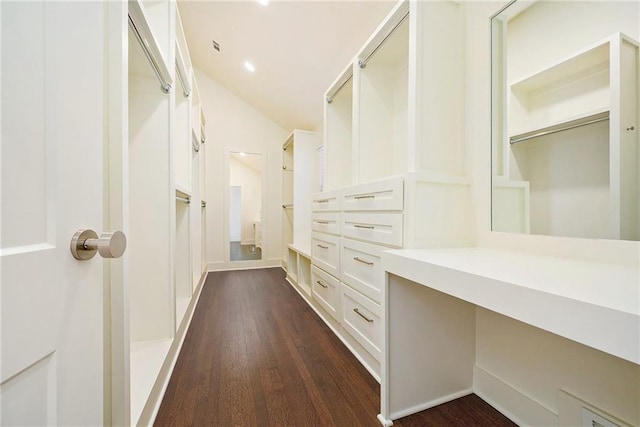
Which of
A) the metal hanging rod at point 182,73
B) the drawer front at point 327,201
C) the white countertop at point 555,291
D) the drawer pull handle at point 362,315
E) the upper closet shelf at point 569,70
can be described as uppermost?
the metal hanging rod at point 182,73

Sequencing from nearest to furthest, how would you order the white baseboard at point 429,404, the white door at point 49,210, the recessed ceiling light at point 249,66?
the white door at point 49,210
the white baseboard at point 429,404
the recessed ceiling light at point 249,66

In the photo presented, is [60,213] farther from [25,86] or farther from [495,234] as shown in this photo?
[495,234]

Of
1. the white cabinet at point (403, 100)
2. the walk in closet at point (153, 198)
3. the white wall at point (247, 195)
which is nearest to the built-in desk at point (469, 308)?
the white cabinet at point (403, 100)

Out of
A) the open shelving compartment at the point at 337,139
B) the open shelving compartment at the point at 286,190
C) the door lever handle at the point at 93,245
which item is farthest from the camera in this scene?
the open shelving compartment at the point at 286,190

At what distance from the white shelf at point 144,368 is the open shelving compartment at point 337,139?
1622 mm

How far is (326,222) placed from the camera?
209 centimetres

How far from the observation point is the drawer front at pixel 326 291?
1850 mm

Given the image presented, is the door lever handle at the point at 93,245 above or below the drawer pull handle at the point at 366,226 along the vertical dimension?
above

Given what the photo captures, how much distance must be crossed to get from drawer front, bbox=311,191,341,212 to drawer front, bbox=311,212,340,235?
0.04 metres

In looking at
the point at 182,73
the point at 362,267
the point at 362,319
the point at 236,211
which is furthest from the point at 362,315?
the point at 236,211

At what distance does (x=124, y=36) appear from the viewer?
2.77 ft

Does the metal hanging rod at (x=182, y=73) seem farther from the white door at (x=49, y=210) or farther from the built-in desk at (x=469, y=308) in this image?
the built-in desk at (x=469, y=308)

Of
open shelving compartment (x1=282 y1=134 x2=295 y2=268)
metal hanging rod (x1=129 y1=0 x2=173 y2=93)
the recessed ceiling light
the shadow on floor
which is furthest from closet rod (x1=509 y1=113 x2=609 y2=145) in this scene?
the shadow on floor

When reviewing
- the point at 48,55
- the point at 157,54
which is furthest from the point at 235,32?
the point at 48,55
